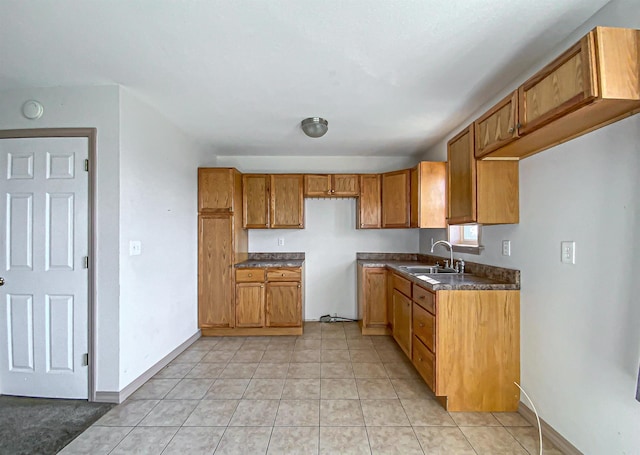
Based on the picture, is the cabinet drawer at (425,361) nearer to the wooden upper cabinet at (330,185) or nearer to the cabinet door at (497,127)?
the cabinet door at (497,127)

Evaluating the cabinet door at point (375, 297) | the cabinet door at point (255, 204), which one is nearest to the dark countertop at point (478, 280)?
the cabinet door at point (375, 297)

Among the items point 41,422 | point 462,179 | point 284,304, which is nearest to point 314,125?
point 462,179

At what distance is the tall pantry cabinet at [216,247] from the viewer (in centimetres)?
343

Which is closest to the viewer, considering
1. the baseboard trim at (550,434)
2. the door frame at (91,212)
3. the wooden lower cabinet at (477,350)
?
the baseboard trim at (550,434)

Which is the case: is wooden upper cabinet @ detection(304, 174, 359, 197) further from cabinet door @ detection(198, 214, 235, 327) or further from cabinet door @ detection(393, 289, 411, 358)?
cabinet door @ detection(393, 289, 411, 358)

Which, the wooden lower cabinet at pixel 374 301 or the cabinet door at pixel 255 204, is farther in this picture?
the cabinet door at pixel 255 204

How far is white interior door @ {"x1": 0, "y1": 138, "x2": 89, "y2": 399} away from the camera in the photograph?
2127mm

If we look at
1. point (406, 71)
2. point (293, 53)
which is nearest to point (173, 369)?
point (293, 53)

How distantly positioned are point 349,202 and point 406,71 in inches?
91.8

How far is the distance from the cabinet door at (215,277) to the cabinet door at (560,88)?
302 cm

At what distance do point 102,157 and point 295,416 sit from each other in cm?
239

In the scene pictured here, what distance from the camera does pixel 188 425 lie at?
73.8 inches

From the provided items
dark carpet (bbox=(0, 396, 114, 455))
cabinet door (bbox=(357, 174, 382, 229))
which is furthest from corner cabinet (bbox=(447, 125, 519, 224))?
dark carpet (bbox=(0, 396, 114, 455))

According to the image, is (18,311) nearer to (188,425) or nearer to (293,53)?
(188,425)
